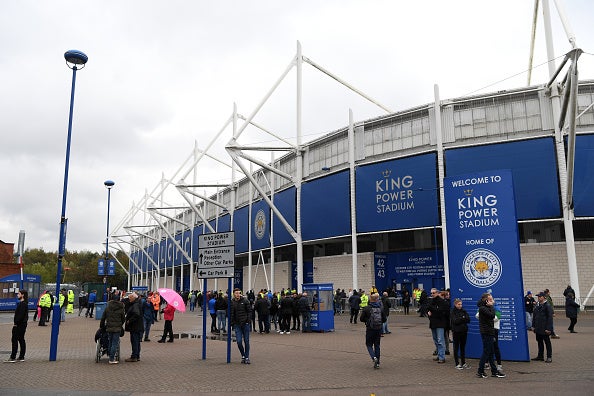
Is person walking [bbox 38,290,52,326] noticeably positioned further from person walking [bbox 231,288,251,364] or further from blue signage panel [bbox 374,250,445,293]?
blue signage panel [bbox 374,250,445,293]

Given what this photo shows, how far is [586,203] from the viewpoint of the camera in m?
26.9

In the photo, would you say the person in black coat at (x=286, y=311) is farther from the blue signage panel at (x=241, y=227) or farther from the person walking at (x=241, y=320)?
the blue signage panel at (x=241, y=227)

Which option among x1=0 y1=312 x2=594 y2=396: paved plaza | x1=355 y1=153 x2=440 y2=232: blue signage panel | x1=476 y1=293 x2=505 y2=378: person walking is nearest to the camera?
x1=0 y1=312 x2=594 y2=396: paved plaza

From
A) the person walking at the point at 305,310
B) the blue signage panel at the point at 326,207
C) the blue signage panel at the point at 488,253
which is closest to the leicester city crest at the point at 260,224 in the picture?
the blue signage panel at the point at 326,207

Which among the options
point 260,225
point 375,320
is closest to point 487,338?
point 375,320

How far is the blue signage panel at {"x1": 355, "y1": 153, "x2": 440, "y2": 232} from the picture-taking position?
30328 millimetres

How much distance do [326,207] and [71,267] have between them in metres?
96.8

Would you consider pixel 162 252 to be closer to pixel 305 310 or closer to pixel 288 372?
pixel 305 310

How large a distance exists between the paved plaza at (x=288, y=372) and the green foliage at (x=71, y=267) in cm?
9133

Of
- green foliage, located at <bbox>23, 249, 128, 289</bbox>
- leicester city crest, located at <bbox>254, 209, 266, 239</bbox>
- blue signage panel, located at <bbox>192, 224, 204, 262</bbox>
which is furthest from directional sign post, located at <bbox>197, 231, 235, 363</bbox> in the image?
green foliage, located at <bbox>23, 249, 128, 289</bbox>

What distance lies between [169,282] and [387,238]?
52646 millimetres

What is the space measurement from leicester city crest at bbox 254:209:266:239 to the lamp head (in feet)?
101

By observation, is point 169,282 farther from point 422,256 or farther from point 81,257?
point 81,257

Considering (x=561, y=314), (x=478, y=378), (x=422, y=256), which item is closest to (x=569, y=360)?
(x=478, y=378)
